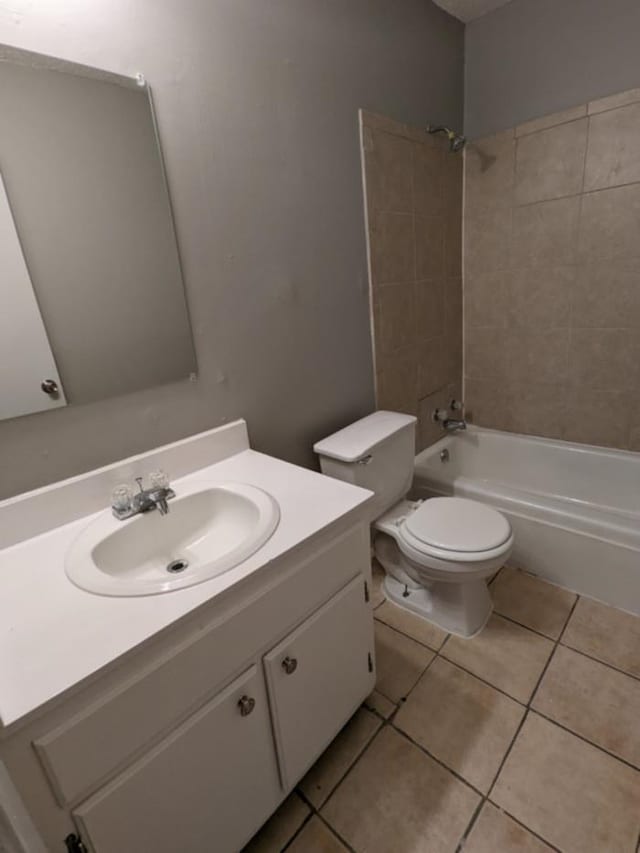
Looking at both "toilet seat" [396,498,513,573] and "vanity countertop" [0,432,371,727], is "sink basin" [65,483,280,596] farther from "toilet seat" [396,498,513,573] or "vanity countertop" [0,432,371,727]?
"toilet seat" [396,498,513,573]

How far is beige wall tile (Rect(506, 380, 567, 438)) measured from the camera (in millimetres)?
2227

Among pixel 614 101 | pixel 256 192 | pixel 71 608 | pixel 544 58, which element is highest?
pixel 544 58

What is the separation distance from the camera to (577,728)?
123cm

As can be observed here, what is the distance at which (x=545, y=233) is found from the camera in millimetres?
2055

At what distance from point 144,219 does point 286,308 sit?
52 cm

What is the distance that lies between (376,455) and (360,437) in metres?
0.09

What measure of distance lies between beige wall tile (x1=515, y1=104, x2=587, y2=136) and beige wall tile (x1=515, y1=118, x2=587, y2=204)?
0.02 metres

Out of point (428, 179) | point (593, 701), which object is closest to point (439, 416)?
point (428, 179)

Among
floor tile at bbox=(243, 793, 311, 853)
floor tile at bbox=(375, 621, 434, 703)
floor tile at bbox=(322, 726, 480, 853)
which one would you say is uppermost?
floor tile at bbox=(375, 621, 434, 703)

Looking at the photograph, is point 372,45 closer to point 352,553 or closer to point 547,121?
point 547,121

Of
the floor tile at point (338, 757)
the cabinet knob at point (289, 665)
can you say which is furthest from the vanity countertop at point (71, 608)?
the floor tile at point (338, 757)

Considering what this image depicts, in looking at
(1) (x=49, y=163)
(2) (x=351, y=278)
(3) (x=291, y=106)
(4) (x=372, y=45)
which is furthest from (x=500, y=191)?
(1) (x=49, y=163)

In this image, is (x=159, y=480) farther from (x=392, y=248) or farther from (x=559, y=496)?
(x=559, y=496)

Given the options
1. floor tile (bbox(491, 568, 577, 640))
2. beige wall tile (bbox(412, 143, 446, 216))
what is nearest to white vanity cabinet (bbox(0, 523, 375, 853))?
floor tile (bbox(491, 568, 577, 640))
